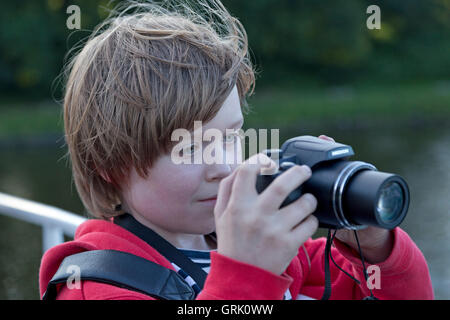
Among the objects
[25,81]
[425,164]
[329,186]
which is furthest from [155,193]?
[25,81]

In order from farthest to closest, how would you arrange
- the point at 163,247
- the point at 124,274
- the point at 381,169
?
1. the point at 381,169
2. the point at 163,247
3. the point at 124,274

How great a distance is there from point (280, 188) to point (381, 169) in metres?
4.94

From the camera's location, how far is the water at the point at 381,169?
211 centimetres

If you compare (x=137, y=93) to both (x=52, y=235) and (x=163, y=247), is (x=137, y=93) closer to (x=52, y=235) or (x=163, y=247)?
(x=163, y=247)

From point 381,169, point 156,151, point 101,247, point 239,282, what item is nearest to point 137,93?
point 156,151

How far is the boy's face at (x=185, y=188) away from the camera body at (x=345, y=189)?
13 centimetres

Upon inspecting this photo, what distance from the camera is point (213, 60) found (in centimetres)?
98

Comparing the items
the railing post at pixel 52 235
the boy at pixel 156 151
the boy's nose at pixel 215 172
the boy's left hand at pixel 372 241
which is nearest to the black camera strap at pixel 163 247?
the boy at pixel 156 151

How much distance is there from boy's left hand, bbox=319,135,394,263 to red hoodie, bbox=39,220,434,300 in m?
0.01

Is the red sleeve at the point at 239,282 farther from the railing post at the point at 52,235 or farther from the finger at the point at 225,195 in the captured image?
the railing post at the point at 52,235

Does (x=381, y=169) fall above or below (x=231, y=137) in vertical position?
below

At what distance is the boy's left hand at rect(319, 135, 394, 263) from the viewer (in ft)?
3.21

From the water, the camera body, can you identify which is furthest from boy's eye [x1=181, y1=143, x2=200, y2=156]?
the water

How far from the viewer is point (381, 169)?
550cm
